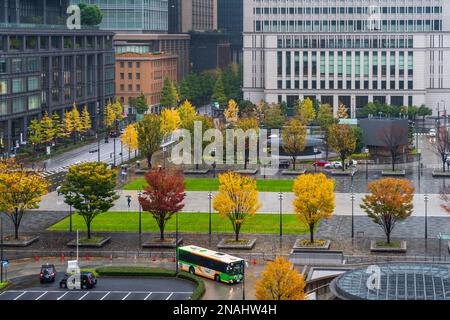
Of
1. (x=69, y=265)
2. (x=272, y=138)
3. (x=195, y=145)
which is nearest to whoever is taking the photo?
(x=69, y=265)

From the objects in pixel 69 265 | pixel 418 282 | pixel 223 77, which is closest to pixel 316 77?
pixel 223 77

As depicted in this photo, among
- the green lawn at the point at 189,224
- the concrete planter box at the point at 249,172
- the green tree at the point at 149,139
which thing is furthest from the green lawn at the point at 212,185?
the green lawn at the point at 189,224

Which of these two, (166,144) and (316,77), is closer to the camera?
(166,144)

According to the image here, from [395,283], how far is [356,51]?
12319 centimetres

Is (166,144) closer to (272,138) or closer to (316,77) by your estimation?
(272,138)

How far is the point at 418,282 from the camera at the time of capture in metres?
45.7

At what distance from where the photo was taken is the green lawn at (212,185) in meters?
97.2

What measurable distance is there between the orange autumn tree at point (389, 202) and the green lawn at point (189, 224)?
738 cm

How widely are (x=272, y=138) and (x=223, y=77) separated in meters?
67.4

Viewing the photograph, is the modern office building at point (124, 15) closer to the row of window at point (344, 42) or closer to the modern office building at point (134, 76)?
the modern office building at point (134, 76)

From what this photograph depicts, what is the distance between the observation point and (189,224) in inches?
3083

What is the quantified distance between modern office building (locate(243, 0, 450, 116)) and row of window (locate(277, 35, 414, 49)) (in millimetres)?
134

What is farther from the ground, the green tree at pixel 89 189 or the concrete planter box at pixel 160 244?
the green tree at pixel 89 189
